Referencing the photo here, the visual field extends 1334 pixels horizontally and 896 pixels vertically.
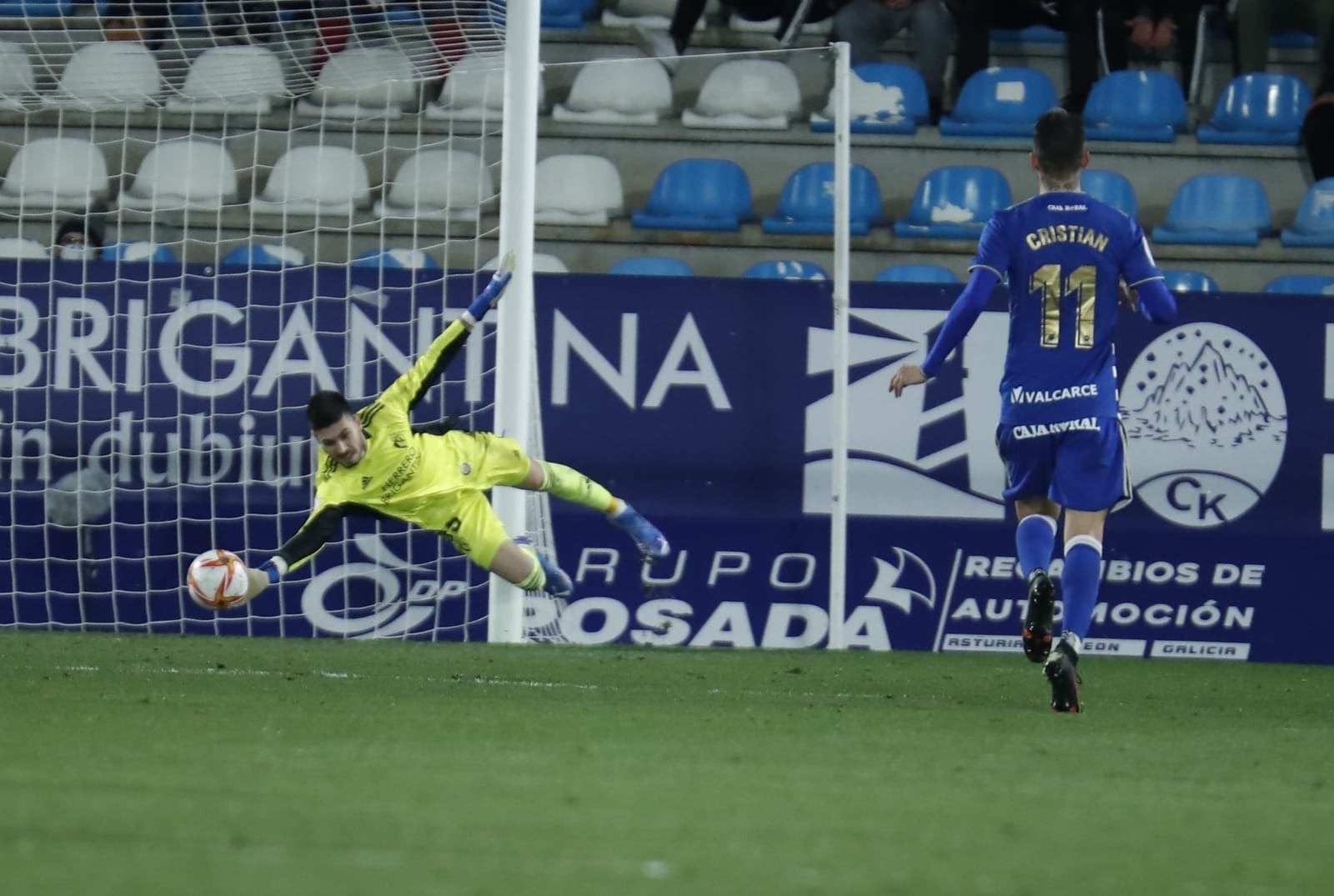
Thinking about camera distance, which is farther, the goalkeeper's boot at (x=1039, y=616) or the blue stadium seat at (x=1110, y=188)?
the blue stadium seat at (x=1110, y=188)

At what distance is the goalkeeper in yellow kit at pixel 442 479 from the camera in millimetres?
7410

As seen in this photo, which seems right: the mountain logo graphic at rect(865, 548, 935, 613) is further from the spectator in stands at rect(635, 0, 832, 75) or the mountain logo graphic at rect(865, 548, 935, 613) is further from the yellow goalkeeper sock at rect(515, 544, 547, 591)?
the spectator in stands at rect(635, 0, 832, 75)

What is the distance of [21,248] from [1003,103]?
208 inches

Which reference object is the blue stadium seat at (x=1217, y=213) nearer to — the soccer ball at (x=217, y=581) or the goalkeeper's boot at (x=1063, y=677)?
the goalkeeper's boot at (x=1063, y=677)

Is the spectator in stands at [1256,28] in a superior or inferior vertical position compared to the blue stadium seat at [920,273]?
superior

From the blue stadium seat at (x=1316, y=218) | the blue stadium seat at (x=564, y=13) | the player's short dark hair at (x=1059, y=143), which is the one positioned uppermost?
the blue stadium seat at (x=564, y=13)

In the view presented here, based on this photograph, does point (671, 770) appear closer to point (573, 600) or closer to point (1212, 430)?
point (573, 600)

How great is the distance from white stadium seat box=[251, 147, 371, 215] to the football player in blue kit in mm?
4939

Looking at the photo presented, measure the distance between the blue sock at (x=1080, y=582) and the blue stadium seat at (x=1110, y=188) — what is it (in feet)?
16.5

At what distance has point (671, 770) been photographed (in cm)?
428

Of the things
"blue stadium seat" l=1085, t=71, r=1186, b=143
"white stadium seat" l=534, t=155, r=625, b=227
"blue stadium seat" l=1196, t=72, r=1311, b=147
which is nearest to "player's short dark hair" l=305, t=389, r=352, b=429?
"white stadium seat" l=534, t=155, r=625, b=227

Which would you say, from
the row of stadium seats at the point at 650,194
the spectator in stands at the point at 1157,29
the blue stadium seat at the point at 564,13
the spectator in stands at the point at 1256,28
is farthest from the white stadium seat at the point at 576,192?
the spectator in stands at the point at 1256,28

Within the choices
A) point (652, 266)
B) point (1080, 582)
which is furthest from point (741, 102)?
Result: point (1080, 582)

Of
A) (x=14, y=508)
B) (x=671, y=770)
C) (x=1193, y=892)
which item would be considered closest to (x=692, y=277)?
(x=14, y=508)
